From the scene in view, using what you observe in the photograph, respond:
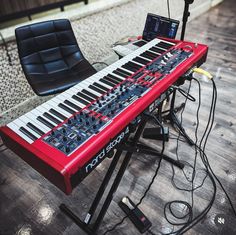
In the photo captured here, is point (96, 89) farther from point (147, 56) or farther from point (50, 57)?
point (50, 57)

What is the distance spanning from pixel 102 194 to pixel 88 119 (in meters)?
0.59

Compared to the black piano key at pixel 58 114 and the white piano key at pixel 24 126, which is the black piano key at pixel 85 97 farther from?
the white piano key at pixel 24 126

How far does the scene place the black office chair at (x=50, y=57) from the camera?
1946 mm

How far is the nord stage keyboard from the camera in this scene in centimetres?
94

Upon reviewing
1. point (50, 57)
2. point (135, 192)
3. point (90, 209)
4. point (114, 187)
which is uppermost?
point (50, 57)

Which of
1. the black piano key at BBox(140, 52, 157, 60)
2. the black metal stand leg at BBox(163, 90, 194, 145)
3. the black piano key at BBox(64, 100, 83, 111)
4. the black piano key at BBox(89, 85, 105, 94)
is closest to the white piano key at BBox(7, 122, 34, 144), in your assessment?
the black piano key at BBox(64, 100, 83, 111)

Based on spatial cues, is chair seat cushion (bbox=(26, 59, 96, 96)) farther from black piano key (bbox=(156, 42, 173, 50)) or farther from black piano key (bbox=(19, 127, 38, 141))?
black piano key (bbox=(19, 127, 38, 141))

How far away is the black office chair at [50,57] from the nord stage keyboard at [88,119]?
25.2 inches

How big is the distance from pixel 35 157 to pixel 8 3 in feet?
5.99

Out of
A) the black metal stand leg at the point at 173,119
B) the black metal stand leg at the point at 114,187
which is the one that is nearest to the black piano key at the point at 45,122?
the black metal stand leg at the point at 114,187

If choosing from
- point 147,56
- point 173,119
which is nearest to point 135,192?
point 173,119

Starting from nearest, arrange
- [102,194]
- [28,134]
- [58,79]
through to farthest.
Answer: [28,134] < [102,194] < [58,79]

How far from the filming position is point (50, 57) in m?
2.13

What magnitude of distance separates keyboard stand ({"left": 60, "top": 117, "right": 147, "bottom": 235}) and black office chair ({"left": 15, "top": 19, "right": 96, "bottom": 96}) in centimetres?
80
